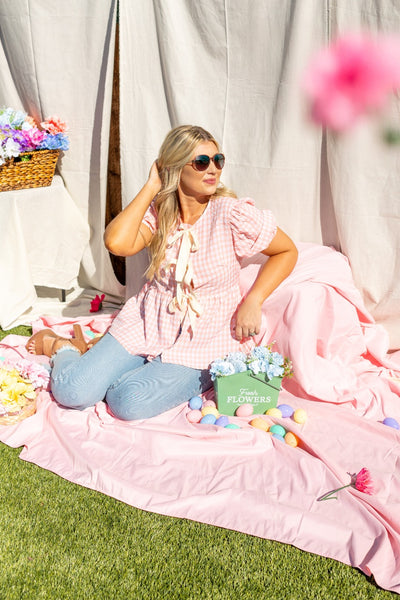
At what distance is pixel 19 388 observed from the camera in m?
2.31

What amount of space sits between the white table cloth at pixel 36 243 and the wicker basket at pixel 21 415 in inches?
39.2

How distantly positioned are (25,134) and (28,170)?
198 mm

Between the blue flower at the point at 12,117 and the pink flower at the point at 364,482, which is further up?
the blue flower at the point at 12,117

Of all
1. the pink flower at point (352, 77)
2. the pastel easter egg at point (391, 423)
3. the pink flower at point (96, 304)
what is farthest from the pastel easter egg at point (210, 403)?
the pink flower at point (352, 77)

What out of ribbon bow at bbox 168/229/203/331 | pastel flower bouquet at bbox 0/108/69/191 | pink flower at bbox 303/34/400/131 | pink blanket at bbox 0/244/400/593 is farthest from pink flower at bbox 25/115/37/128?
pink flower at bbox 303/34/400/131

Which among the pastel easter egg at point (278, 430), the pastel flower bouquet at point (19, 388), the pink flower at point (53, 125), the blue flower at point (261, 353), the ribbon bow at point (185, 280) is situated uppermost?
the pink flower at point (53, 125)

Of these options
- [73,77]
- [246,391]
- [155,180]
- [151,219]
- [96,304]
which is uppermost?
[73,77]

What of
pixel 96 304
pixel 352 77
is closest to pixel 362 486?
pixel 352 77

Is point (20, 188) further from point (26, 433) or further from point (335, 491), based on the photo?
point (335, 491)

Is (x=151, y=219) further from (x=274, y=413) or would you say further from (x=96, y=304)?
(x=96, y=304)

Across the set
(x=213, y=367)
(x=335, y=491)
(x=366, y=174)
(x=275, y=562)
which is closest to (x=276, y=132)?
(x=366, y=174)

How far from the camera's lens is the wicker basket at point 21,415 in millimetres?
2268

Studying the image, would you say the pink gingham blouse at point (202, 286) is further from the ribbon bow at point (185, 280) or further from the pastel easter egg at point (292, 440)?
the pastel easter egg at point (292, 440)

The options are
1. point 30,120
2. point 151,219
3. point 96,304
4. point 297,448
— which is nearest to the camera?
point 297,448
